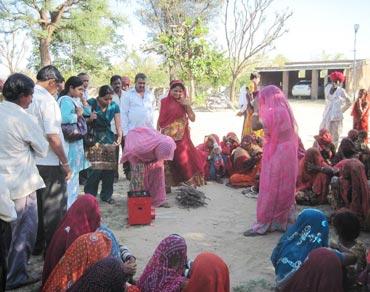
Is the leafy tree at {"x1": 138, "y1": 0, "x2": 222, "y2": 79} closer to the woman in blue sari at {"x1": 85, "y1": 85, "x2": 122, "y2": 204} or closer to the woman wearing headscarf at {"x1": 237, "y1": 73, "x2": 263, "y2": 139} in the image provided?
the woman wearing headscarf at {"x1": 237, "y1": 73, "x2": 263, "y2": 139}

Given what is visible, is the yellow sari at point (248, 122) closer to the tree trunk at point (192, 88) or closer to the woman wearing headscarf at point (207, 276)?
the woman wearing headscarf at point (207, 276)

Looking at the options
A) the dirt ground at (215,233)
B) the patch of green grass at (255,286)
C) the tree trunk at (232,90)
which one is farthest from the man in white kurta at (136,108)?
the tree trunk at (232,90)

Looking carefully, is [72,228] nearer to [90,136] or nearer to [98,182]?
[90,136]

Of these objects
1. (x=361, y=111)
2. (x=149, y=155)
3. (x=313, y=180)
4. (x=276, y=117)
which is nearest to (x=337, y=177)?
(x=313, y=180)

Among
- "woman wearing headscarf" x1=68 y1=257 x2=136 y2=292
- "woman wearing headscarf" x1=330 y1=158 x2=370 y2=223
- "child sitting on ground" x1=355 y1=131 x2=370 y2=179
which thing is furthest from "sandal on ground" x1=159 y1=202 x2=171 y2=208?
"woman wearing headscarf" x1=68 y1=257 x2=136 y2=292

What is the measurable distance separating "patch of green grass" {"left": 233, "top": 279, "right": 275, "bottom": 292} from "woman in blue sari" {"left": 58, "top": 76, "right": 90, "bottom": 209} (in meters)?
2.33

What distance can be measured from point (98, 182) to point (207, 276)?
12.6 feet

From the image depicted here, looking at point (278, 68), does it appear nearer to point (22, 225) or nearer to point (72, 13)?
point (72, 13)

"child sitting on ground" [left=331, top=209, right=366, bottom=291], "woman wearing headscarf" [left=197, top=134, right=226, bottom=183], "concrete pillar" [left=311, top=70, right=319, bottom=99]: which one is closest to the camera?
"child sitting on ground" [left=331, top=209, right=366, bottom=291]

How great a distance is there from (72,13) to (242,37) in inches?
573

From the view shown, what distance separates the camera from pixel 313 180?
240 inches

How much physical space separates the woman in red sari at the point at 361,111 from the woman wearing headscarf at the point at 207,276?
8.09 metres

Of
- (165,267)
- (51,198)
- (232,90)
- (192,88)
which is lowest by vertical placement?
(165,267)

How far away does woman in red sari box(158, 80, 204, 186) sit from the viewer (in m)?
6.64
